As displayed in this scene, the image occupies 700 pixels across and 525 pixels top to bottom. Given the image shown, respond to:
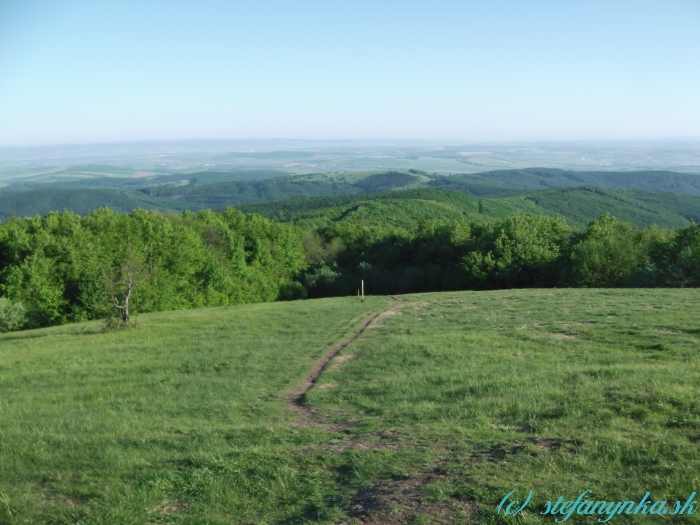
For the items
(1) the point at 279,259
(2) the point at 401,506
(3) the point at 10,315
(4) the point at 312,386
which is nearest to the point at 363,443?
(2) the point at 401,506

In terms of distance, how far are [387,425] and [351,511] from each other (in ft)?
12.7

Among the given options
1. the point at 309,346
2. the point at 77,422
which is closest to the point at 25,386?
the point at 77,422

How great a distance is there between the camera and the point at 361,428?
10336 millimetres

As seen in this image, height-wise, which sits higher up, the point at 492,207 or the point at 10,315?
the point at 492,207

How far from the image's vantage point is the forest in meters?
47.6

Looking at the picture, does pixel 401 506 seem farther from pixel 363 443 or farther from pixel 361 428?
pixel 361 428

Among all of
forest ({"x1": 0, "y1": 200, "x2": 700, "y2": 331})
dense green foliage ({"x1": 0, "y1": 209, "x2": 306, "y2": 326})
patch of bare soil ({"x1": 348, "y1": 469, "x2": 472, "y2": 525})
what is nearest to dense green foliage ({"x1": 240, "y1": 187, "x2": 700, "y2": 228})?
forest ({"x1": 0, "y1": 200, "x2": 700, "y2": 331})

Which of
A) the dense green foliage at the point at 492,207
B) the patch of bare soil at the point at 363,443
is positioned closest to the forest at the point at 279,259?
the patch of bare soil at the point at 363,443

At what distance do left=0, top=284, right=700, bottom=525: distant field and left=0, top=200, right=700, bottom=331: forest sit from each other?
1844cm

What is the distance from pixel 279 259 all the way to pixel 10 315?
3405cm

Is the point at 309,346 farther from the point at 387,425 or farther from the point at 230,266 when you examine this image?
the point at 230,266

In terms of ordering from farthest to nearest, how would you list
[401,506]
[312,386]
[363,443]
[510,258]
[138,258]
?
[510,258], [138,258], [312,386], [363,443], [401,506]

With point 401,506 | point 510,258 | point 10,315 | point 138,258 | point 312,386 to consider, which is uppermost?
point 401,506

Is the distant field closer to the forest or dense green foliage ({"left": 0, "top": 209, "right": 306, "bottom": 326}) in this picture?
the forest
